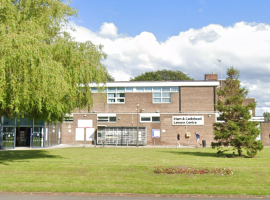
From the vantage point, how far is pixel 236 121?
2512 cm

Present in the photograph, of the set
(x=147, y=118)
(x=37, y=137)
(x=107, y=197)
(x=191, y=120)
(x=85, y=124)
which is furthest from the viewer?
(x=85, y=124)

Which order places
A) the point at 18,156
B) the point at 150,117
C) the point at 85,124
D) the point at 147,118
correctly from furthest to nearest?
1. the point at 85,124
2. the point at 147,118
3. the point at 150,117
4. the point at 18,156

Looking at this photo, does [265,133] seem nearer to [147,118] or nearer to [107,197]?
[147,118]

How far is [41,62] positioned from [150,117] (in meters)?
34.4

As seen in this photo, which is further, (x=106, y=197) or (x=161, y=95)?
(x=161, y=95)

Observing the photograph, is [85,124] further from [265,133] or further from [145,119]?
[265,133]

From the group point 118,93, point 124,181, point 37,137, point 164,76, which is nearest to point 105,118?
point 118,93

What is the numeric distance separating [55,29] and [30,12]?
86.7 inches

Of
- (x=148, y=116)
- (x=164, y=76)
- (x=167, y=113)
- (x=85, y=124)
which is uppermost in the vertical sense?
(x=164, y=76)

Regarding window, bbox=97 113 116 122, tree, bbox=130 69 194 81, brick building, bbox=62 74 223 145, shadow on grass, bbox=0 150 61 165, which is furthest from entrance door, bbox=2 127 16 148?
tree, bbox=130 69 194 81

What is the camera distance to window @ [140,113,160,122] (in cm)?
4897

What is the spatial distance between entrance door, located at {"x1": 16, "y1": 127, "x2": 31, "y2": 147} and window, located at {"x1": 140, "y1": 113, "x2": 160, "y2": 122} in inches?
666

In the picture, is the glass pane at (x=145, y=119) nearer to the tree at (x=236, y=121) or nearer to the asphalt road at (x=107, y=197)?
the tree at (x=236, y=121)

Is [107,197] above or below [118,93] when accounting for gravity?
below
